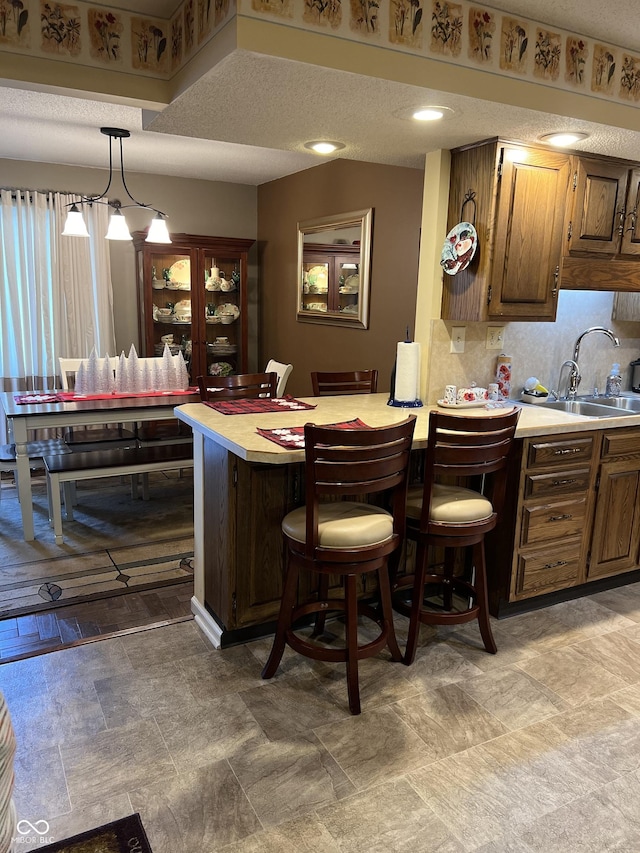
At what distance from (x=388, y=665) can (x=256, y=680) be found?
1.77ft

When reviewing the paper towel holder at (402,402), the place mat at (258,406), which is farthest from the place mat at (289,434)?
the paper towel holder at (402,402)

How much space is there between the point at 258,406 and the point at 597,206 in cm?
196

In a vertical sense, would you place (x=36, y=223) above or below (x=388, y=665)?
above

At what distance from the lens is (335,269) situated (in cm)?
494

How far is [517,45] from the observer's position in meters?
2.38

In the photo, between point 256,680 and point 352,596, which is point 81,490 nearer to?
point 256,680

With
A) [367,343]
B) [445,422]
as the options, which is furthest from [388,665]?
[367,343]

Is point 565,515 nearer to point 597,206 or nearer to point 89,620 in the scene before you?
point 597,206

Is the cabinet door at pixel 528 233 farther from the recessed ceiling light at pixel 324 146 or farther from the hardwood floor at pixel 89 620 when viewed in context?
the hardwood floor at pixel 89 620

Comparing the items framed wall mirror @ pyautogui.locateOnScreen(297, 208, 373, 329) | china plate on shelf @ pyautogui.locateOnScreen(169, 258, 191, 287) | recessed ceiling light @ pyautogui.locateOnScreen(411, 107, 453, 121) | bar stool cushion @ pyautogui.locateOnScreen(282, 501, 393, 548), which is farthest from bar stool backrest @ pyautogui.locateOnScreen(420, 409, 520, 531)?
china plate on shelf @ pyautogui.locateOnScreen(169, 258, 191, 287)

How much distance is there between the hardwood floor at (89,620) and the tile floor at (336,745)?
0.34 ft

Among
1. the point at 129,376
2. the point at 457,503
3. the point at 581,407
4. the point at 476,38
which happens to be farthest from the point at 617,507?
the point at 129,376

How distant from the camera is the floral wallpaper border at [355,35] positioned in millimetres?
2039

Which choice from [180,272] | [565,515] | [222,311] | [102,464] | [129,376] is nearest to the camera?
[565,515]
